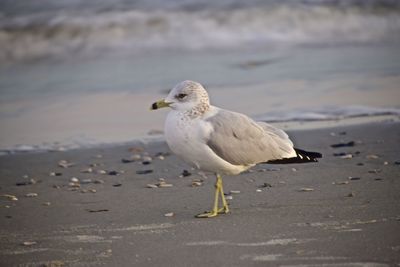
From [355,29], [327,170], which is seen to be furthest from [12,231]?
[355,29]

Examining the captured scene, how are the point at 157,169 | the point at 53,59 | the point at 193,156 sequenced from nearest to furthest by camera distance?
the point at 193,156 < the point at 157,169 < the point at 53,59

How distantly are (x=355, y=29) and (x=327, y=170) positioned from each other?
831 centimetres

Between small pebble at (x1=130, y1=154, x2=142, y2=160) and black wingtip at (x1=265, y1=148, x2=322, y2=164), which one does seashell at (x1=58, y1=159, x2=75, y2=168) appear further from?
black wingtip at (x1=265, y1=148, x2=322, y2=164)

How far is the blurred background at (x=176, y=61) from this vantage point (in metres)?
9.65

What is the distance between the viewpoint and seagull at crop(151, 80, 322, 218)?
20.0ft

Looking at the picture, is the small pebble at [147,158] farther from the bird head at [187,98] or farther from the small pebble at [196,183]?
the bird head at [187,98]

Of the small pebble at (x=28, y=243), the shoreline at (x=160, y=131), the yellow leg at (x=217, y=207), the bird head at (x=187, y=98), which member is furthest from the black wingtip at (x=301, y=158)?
the shoreline at (x=160, y=131)

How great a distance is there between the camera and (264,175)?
23.5 feet

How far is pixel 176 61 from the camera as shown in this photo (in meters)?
13.5

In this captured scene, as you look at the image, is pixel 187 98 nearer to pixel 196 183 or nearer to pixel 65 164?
pixel 196 183

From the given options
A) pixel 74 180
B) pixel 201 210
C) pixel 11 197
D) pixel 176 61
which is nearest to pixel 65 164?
pixel 74 180

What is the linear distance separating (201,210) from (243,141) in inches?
22.5

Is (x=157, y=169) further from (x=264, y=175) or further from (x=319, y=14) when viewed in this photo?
(x=319, y=14)

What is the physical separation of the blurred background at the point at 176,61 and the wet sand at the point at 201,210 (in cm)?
111
